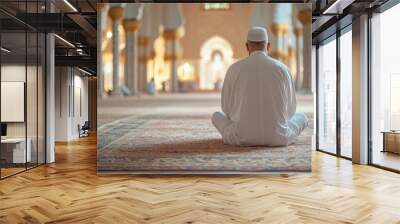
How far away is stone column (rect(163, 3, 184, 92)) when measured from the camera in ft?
21.1

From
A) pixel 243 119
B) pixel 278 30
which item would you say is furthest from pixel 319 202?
pixel 278 30

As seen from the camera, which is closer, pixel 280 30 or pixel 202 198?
pixel 202 198

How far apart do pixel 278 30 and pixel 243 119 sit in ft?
4.68

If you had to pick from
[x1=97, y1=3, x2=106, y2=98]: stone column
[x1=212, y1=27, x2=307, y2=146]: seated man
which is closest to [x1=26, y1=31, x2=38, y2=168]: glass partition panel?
[x1=97, y1=3, x2=106, y2=98]: stone column

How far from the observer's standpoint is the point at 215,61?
6449 mm

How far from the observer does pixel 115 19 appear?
639 centimetres

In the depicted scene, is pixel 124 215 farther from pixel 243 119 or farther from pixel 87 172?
pixel 87 172

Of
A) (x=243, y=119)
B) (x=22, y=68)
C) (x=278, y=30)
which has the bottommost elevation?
(x=243, y=119)

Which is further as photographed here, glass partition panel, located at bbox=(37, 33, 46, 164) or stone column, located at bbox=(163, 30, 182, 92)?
glass partition panel, located at bbox=(37, 33, 46, 164)

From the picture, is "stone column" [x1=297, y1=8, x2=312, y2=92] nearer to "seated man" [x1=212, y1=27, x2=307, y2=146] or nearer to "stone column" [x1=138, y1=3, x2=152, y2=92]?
"seated man" [x1=212, y1=27, x2=307, y2=146]

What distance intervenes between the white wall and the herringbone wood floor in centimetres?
810

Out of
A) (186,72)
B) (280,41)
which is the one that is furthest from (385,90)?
(186,72)

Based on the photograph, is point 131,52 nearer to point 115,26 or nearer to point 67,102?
point 115,26

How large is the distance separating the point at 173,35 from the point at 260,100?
5.49ft
